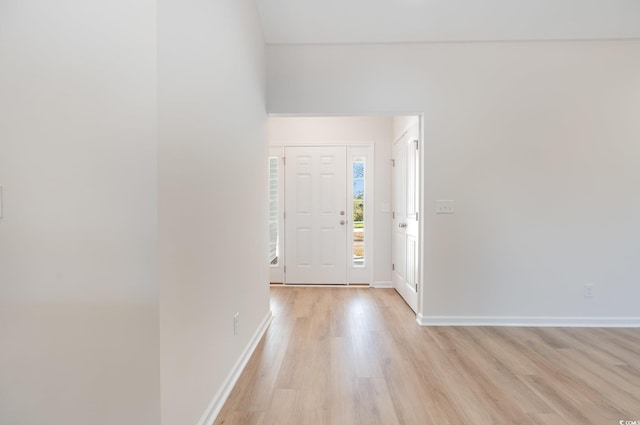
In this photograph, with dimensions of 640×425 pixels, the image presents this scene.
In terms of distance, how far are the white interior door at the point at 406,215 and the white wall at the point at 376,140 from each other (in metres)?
0.14

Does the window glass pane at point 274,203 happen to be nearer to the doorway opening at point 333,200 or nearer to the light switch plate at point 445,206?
the doorway opening at point 333,200

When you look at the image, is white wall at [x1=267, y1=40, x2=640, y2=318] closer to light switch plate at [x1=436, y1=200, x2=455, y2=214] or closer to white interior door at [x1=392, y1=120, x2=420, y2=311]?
light switch plate at [x1=436, y1=200, x2=455, y2=214]

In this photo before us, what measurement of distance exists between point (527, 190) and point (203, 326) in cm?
303

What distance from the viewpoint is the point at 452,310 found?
2.95m

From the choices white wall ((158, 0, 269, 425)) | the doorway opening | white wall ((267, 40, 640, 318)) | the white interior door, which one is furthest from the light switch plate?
white wall ((158, 0, 269, 425))

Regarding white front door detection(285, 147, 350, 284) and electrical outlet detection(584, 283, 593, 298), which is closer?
electrical outlet detection(584, 283, 593, 298)

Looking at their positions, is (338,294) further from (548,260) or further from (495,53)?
(495,53)

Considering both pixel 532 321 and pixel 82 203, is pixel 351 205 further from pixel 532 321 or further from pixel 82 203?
pixel 82 203

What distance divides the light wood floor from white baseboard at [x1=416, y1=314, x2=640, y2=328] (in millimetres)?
82

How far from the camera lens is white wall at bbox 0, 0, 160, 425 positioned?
1.11 meters

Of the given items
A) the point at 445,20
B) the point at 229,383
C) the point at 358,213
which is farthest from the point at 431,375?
the point at 445,20

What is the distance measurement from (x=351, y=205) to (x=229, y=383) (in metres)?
2.94

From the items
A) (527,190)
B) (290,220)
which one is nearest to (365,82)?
(527,190)

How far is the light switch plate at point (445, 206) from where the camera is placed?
9.64 feet
